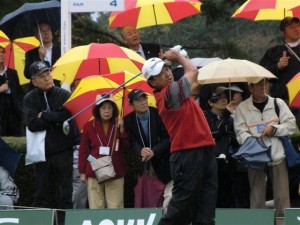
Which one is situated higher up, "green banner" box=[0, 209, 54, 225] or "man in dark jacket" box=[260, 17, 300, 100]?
"man in dark jacket" box=[260, 17, 300, 100]

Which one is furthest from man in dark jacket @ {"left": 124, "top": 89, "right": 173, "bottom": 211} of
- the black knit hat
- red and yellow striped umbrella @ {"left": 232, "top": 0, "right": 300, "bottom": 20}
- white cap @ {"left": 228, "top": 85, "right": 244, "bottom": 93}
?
the black knit hat

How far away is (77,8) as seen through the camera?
15281 millimetres

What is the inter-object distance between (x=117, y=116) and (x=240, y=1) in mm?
6232

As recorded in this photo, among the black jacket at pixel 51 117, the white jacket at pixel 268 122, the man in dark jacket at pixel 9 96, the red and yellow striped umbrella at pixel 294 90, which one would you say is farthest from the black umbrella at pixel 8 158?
the red and yellow striped umbrella at pixel 294 90

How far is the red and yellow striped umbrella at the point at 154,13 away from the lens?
15.2 meters

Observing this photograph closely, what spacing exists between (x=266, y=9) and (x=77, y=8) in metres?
2.52

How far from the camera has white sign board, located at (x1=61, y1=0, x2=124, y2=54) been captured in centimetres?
1495

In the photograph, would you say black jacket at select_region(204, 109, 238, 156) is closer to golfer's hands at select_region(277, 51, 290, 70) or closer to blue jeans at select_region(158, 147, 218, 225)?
golfer's hands at select_region(277, 51, 290, 70)

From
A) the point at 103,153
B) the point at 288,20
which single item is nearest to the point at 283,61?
the point at 288,20

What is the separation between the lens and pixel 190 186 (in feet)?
38.2

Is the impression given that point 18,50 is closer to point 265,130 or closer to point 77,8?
point 77,8

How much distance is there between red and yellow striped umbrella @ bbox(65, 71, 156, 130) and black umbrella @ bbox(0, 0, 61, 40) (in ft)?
6.32

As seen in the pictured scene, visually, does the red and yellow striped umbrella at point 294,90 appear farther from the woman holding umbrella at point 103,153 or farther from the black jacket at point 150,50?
the black jacket at point 150,50

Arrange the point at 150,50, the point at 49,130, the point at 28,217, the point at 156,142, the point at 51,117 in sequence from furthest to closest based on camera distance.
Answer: the point at 150,50
the point at 49,130
the point at 51,117
the point at 156,142
the point at 28,217
